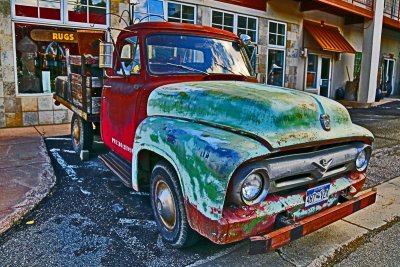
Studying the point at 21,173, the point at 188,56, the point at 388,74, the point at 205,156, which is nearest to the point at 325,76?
the point at 388,74

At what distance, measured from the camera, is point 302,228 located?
271 centimetres

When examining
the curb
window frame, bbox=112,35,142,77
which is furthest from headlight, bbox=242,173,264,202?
the curb

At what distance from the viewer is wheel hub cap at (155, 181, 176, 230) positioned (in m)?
3.26

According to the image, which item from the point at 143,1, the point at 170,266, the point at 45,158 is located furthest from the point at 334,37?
the point at 170,266

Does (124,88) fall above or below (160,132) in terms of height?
above

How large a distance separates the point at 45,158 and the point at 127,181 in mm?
2887

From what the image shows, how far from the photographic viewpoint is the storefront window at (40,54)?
8852mm

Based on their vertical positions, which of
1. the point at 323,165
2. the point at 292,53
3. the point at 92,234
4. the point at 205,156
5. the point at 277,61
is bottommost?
the point at 92,234

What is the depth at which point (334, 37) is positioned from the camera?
16.3 m

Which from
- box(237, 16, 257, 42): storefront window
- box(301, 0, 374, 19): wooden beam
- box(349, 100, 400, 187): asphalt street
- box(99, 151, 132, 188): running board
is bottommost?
box(349, 100, 400, 187): asphalt street

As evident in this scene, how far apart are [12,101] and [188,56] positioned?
21.6 feet

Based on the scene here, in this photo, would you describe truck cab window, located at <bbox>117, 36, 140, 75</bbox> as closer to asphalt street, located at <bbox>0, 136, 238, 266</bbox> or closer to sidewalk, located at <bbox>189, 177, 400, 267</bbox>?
asphalt street, located at <bbox>0, 136, 238, 266</bbox>

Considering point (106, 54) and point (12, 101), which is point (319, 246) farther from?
point (12, 101)

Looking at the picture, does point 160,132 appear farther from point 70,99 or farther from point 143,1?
point 143,1
